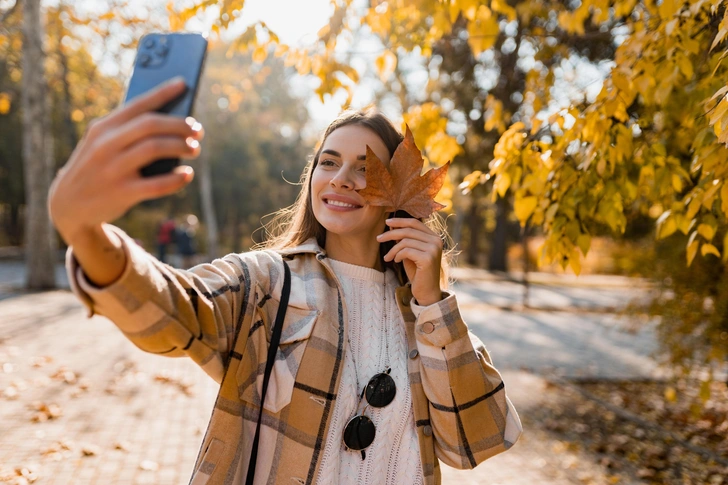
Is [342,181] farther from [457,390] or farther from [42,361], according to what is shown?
[42,361]

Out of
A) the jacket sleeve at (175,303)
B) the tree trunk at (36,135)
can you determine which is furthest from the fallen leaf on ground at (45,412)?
the tree trunk at (36,135)

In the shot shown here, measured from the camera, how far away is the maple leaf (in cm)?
180

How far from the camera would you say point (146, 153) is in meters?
0.87

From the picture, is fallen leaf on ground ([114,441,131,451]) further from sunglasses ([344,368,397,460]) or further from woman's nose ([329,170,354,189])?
woman's nose ([329,170,354,189])

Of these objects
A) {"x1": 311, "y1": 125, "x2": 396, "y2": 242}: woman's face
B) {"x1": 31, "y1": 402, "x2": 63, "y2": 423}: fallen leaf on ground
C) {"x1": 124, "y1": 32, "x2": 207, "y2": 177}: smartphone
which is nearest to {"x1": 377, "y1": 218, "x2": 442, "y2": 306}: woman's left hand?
{"x1": 311, "y1": 125, "x2": 396, "y2": 242}: woman's face

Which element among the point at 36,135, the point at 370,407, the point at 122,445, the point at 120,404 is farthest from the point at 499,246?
the point at 370,407

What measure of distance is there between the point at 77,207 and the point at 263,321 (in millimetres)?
804

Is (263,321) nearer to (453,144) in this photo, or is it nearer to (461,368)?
(461,368)

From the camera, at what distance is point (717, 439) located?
5719mm

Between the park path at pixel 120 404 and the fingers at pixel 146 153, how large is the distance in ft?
12.4

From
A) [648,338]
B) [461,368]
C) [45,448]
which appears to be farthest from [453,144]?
[648,338]

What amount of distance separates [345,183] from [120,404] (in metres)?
4.65

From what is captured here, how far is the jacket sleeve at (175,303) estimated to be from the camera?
3.54ft

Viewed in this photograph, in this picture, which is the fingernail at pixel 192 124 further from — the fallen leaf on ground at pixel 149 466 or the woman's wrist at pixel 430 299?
the fallen leaf on ground at pixel 149 466
